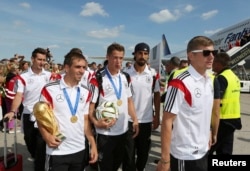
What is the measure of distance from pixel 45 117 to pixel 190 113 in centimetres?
139

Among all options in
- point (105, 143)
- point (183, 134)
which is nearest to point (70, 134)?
point (105, 143)

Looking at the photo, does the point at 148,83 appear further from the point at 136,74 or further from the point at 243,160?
the point at 243,160

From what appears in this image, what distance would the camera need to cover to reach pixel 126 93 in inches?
168

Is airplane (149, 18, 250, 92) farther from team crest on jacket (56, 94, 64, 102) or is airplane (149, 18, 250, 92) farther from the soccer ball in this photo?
team crest on jacket (56, 94, 64, 102)

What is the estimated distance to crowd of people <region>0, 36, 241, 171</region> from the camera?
2.79 metres

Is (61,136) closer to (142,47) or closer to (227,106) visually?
(142,47)

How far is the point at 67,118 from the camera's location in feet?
10.4

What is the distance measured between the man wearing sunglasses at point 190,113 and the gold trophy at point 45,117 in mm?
1089

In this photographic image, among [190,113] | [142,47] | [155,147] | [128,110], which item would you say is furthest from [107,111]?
[155,147]

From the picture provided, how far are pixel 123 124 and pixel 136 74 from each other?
95 cm

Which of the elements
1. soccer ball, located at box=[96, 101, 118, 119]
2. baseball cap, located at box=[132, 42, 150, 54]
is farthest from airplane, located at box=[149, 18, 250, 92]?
soccer ball, located at box=[96, 101, 118, 119]

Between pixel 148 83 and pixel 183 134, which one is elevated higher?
pixel 148 83

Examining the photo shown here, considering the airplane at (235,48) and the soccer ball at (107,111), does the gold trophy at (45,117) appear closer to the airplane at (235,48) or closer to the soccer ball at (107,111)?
the soccer ball at (107,111)

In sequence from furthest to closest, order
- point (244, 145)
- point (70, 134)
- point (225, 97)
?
point (244, 145)
point (225, 97)
point (70, 134)
